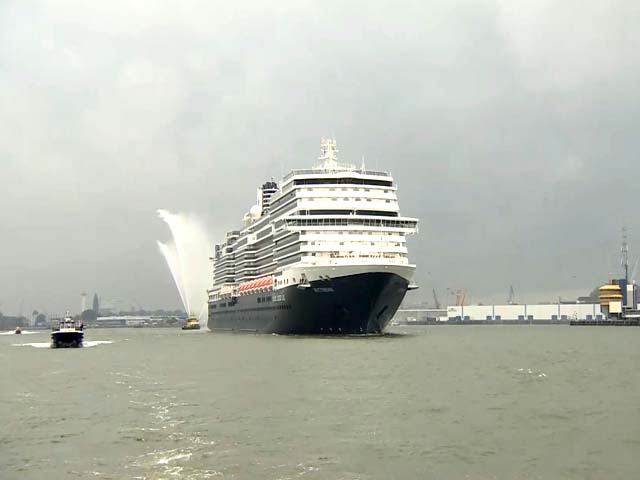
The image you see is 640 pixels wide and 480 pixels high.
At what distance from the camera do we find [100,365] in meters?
53.9

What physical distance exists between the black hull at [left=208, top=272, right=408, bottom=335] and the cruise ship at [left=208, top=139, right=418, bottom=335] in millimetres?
97

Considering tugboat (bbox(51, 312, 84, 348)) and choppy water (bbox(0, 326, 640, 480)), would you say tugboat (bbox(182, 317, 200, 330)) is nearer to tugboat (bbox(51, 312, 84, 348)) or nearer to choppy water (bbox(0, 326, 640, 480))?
tugboat (bbox(51, 312, 84, 348))

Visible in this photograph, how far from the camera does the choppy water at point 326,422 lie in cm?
2064

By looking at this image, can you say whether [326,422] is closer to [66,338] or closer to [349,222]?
[349,222]

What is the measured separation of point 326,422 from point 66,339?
6357 cm

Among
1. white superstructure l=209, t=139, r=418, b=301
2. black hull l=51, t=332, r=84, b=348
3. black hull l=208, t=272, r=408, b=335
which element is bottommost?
black hull l=51, t=332, r=84, b=348

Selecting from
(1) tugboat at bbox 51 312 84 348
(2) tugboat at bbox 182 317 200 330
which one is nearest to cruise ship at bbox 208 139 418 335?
(1) tugboat at bbox 51 312 84 348

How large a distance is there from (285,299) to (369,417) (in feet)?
174

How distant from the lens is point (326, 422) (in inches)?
1061

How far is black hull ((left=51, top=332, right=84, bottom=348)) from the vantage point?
82.7m

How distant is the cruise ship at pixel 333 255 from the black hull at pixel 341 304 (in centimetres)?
10

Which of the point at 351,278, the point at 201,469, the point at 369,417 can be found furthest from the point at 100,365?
the point at 201,469

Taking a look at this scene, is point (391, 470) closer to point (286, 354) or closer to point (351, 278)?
point (286, 354)

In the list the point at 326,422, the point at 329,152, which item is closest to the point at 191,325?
the point at 329,152
